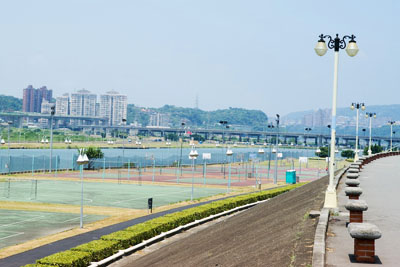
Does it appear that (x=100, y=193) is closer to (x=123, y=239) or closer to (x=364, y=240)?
(x=123, y=239)

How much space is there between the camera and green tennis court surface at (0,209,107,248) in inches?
1129

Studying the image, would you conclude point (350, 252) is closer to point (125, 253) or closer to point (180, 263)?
point (180, 263)

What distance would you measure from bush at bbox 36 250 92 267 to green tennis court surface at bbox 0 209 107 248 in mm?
7700

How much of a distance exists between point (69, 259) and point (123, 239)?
4.34 m

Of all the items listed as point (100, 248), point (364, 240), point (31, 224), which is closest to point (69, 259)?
point (100, 248)

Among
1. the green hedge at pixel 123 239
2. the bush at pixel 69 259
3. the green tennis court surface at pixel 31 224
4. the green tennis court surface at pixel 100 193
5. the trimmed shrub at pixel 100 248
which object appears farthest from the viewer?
the green tennis court surface at pixel 100 193

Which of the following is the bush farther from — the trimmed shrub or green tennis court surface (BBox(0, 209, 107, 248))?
green tennis court surface (BBox(0, 209, 107, 248))

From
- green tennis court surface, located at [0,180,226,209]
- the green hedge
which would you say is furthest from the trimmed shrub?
green tennis court surface, located at [0,180,226,209]

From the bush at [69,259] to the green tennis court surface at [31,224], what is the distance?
770cm

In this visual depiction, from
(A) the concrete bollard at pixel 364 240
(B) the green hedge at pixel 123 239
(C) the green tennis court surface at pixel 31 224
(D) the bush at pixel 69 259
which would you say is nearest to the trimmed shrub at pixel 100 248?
(B) the green hedge at pixel 123 239

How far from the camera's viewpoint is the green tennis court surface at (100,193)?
1834 inches

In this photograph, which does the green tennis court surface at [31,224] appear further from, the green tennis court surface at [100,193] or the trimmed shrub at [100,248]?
the green tennis court surface at [100,193]

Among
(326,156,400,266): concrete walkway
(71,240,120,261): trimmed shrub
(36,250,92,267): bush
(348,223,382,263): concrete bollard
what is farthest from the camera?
(71,240,120,261): trimmed shrub

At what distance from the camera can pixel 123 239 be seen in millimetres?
23203
